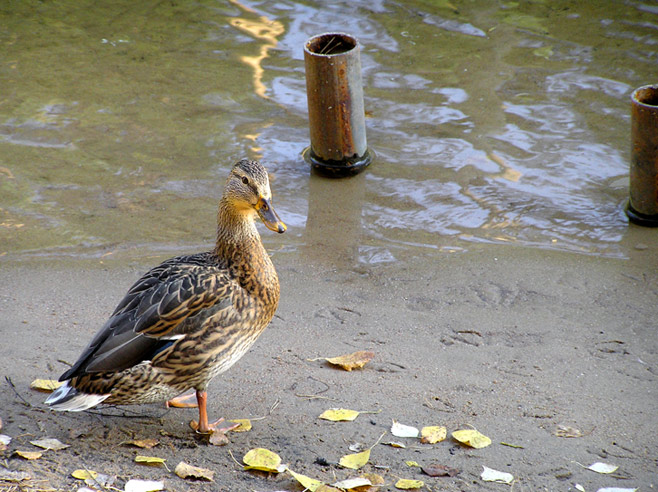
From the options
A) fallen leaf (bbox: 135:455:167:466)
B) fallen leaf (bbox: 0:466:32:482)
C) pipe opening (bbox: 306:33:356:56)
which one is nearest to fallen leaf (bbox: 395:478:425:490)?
fallen leaf (bbox: 135:455:167:466)

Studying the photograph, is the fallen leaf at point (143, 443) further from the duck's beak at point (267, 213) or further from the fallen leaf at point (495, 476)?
the fallen leaf at point (495, 476)

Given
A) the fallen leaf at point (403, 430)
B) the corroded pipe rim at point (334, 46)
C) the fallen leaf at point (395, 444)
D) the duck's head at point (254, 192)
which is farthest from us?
the corroded pipe rim at point (334, 46)

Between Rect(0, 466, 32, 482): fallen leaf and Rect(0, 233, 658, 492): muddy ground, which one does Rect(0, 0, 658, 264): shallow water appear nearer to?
Rect(0, 233, 658, 492): muddy ground

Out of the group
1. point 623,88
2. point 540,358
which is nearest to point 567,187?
point 623,88

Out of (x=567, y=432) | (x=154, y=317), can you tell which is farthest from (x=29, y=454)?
(x=567, y=432)

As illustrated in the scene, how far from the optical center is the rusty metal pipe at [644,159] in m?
5.60

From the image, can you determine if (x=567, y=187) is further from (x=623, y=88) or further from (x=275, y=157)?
(x=275, y=157)

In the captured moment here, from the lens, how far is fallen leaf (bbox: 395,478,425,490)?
3242 millimetres

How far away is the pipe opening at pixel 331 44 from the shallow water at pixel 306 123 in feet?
2.83

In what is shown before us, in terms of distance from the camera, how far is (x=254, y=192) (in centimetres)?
A: 388

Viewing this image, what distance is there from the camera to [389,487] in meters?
3.28

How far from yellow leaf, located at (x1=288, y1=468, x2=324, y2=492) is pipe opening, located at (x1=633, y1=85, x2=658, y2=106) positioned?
4.17 metres

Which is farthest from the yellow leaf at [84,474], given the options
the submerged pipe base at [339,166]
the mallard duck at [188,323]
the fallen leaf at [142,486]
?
the submerged pipe base at [339,166]

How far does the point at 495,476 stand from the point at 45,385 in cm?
227
